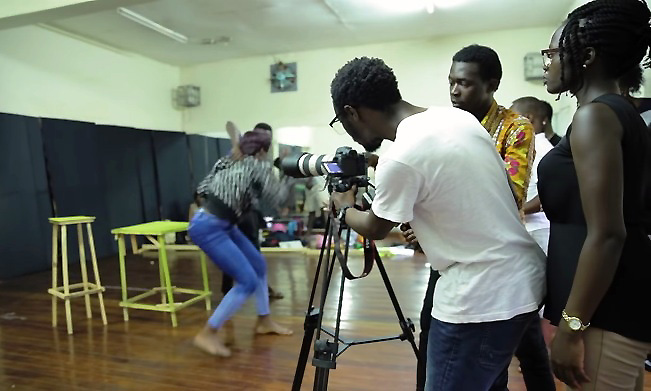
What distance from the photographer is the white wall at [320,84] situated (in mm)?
6160

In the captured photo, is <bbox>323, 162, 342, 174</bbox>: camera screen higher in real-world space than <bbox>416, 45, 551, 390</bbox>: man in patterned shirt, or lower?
lower

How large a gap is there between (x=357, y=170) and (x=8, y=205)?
16.5 ft

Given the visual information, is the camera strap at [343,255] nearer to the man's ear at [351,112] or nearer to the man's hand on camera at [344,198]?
the man's hand on camera at [344,198]

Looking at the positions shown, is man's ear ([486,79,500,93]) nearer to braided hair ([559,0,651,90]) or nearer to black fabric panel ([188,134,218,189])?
braided hair ([559,0,651,90])

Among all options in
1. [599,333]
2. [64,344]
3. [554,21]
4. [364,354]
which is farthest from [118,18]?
[599,333]

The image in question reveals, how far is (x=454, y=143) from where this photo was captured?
0.98m

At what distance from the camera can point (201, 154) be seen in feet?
25.7

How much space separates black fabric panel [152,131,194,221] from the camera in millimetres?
7043

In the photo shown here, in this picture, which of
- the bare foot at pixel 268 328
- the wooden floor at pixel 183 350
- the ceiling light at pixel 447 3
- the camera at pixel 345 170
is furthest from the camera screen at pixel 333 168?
the ceiling light at pixel 447 3

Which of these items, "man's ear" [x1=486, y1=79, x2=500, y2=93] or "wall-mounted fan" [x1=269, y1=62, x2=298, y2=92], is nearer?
"man's ear" [x1=486, y1=79, x2=500, y2=93]

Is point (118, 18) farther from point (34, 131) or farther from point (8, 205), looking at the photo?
point (8, 205)

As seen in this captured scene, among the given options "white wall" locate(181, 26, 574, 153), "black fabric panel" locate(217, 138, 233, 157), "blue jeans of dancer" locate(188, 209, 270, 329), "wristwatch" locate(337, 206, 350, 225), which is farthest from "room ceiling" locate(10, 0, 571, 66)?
"wristwatch" locate(337, 206, 350, 225)

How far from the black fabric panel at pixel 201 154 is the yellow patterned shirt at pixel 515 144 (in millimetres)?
6524

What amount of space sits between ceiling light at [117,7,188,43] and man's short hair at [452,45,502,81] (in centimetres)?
442
